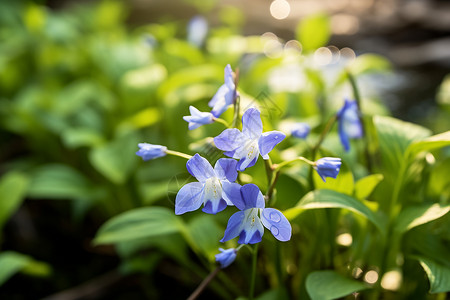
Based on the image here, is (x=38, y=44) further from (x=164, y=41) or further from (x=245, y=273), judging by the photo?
(x=245, y=273)

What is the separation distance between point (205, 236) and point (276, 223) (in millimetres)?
633

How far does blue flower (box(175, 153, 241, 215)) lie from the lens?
895 mm

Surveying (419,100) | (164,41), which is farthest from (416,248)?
(419,100)

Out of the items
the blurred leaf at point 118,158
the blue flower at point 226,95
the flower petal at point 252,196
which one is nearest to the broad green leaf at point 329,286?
the flower petal at point 252,196

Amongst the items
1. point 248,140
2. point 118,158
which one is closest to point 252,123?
point 248,140

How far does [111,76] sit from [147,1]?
9.89 ft

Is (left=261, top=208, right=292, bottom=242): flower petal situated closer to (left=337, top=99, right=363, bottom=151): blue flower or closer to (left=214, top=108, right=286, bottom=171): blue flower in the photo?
(left=214, top=108, right=286, bottom=171): blue flower

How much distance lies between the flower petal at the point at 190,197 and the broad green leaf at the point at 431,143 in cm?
63

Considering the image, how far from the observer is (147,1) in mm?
5254

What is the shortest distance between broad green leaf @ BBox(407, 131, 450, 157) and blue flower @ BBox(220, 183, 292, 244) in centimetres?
51

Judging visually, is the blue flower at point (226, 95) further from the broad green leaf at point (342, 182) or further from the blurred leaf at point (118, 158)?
the blurred leaf at point (118, 158)

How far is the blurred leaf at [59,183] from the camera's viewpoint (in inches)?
75.3

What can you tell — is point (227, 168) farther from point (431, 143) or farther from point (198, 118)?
point (431, 143)

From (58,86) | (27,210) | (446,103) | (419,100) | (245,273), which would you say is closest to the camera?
(245,273)
